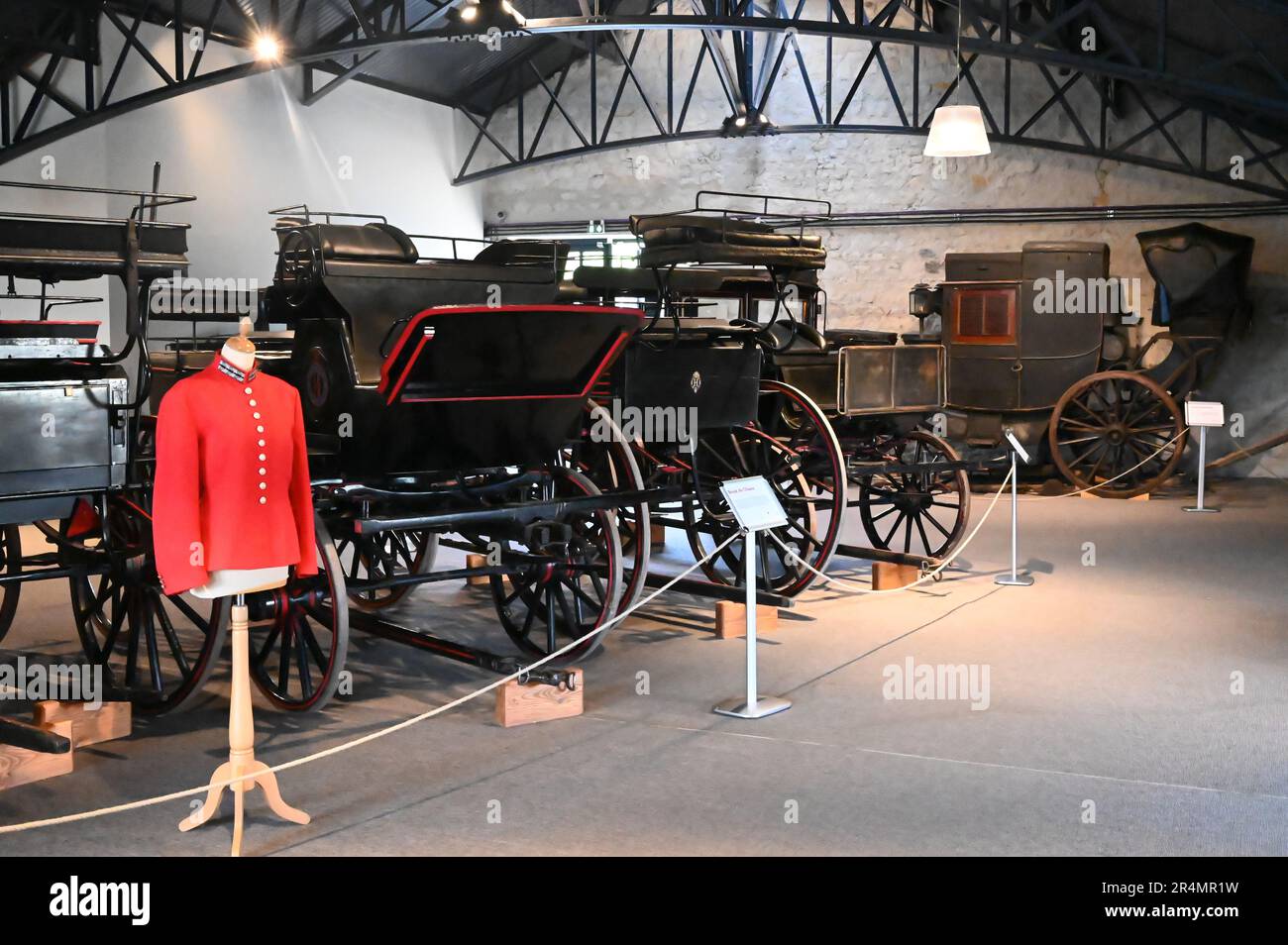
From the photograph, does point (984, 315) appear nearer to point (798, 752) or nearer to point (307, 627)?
point (798, 752)

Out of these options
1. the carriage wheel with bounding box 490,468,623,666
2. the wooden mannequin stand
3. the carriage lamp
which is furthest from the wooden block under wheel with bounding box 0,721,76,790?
the carriage lamp

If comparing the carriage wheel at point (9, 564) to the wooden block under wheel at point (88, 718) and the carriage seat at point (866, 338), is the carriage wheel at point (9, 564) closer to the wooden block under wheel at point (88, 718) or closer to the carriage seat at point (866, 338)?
the wooden block under wheel at point (88, 718)

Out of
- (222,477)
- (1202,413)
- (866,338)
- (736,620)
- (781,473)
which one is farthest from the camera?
(1202,413)

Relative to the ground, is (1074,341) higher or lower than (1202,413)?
higher

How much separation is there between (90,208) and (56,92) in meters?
0.94

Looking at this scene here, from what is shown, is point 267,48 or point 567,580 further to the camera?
point 267,48

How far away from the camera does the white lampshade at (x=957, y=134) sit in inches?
344

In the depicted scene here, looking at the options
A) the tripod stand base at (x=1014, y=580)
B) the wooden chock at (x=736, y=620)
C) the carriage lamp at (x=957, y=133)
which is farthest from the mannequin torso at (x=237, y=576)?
the carriage lamp at (x=957, y=133)

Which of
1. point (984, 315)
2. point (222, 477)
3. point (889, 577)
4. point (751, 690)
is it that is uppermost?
point (984, 315)

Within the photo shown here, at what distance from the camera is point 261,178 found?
12438 millimetres

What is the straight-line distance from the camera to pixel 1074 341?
1067cm

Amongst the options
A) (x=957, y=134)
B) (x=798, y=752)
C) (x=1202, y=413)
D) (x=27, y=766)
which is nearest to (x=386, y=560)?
(x=27, y=766)

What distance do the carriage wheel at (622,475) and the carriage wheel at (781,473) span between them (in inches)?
15.2

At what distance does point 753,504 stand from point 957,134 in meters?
5.17
